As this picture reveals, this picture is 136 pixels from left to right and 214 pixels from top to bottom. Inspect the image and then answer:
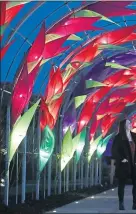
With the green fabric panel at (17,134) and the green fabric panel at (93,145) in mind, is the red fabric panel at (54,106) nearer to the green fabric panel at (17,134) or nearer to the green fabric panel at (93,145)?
the green fabric panel at (17,134)

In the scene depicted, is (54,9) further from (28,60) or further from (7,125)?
(7,125)

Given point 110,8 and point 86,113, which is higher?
point 110,8

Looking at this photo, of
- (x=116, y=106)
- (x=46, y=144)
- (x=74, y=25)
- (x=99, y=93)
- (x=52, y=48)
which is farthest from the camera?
(x=116, y=106)

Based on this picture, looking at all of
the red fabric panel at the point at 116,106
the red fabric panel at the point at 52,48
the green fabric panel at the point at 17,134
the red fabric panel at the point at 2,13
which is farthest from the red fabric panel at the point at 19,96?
the red fabric panel at the point at 116,106

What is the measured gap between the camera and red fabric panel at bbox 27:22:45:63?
12.9 meters

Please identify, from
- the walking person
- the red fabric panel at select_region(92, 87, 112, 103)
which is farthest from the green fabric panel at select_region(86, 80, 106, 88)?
the walking person

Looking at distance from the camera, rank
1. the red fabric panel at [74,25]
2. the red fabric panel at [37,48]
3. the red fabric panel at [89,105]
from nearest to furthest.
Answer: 1. the red fabric panel at [37,48]
2. the red fabric panel at [74,25]
3. the red fabric panel at [89,105]

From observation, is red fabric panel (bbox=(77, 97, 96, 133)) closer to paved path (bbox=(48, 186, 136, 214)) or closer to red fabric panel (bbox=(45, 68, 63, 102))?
red fabric panel (bbox=(45, 68, 63, 102))

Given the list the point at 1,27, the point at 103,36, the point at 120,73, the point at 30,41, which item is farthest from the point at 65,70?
the point at 1,27

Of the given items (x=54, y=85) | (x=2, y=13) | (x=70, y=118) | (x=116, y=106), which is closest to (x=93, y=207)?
(x=54, y=85)

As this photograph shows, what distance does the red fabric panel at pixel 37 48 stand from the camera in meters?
12.9

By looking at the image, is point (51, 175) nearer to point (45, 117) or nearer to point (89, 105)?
point (89, 105)

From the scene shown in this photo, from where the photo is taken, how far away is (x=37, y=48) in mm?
12977

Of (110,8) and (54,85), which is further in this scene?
(54,85)
